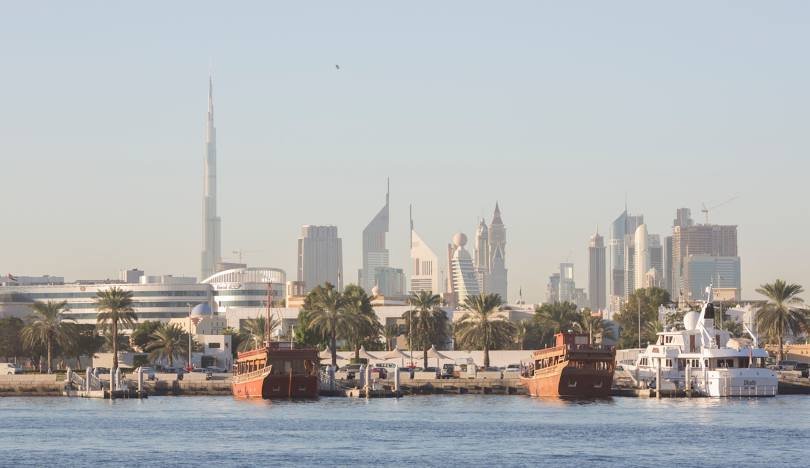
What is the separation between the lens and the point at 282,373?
14850cm

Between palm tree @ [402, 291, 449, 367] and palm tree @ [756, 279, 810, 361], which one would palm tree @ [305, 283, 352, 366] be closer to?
palm tree @ [402, 291, 449, 367]

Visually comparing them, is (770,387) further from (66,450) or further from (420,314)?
(66,450)

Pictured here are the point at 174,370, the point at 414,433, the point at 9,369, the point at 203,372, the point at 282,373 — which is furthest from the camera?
the point at 174,370

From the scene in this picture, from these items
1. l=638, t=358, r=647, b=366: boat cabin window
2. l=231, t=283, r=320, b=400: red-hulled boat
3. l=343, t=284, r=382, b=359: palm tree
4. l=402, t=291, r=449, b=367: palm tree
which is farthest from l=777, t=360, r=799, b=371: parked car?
l=231, t=283, r=320, b=400: red-hulled boat

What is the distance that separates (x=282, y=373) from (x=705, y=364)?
3691 cm

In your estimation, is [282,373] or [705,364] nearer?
[705,364]

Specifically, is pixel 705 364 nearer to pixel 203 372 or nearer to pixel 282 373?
pixel 282 373

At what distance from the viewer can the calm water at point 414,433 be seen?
303 feet

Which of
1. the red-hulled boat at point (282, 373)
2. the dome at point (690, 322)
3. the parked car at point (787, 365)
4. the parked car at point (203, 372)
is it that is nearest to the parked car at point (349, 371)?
the parked car at point (203, 372)

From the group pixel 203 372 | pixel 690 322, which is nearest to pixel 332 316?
pixel 203 372

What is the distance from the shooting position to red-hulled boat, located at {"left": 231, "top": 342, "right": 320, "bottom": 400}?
485 feet

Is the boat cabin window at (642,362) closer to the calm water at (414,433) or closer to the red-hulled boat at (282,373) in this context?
the calm water at (414,433)

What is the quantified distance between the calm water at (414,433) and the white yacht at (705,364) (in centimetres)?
331

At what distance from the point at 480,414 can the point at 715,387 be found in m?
27.9
